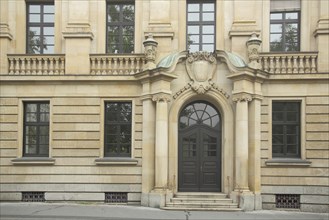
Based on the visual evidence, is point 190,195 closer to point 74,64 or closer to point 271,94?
point 271,94

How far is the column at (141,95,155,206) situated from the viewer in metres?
15.2

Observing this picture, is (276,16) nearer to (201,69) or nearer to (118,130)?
(201,69)

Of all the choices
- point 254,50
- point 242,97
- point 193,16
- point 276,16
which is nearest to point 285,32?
point 276,16

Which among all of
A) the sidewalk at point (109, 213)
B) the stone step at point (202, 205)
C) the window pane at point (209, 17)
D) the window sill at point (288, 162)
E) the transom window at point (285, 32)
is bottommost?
the sidewalk at point (109, 213)

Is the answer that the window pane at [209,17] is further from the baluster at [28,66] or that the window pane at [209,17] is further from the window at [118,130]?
the baluster at [28,66]

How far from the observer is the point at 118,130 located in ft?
52.5

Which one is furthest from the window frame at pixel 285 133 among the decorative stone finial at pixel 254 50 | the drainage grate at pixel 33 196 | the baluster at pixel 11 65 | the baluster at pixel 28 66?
the baluster at pixel 11 65

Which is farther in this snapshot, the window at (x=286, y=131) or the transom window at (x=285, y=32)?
the transom window at (x=285, y=32)

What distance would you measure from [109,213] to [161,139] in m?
3.34

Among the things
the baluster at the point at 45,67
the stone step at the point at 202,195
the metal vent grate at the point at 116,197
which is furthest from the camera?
the baluster at the point at 45,67

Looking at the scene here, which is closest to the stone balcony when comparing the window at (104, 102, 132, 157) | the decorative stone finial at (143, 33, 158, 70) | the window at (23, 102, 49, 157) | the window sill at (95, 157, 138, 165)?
the decorative stone finial at (143, 33, 158, 70)

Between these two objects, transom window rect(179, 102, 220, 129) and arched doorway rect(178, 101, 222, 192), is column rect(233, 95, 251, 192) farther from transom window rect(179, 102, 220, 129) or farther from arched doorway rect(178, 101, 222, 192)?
transom window rect(179, 102, 220, 129)

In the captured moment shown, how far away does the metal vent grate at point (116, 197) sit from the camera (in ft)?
51.4

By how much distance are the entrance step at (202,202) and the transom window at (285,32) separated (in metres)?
6.29
